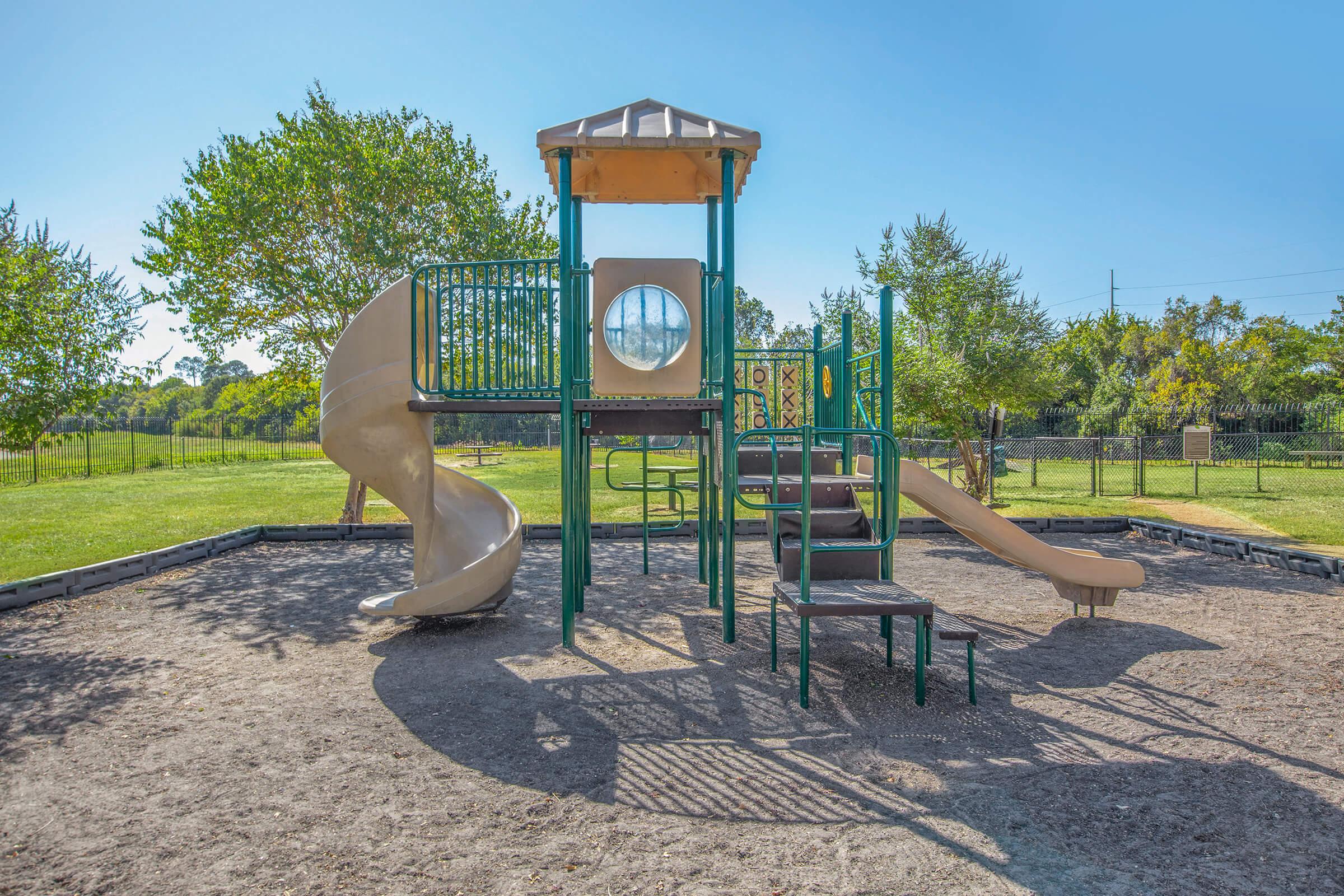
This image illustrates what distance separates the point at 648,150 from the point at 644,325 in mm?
1306

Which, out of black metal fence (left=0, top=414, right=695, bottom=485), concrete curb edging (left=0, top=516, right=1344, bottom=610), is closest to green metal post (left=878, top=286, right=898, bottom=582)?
concrete curb edging (left=0, top=516, right=1344, bottom=610)

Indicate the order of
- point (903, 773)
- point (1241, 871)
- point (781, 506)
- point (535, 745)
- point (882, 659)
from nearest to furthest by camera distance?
1. point (1241, 871)
2. point (903, 773)
3. point (535, 745)
4. point (781, 506)
5. point (882, 659)

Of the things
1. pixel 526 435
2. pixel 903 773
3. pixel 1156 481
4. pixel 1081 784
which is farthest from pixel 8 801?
pixel 526 435

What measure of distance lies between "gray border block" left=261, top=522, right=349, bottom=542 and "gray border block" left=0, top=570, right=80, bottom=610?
3.93 meters

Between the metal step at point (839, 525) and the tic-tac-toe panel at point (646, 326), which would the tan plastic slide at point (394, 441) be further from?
the metal step at point (839, 525)

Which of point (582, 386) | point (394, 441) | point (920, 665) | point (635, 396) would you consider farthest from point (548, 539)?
point (920, 665)

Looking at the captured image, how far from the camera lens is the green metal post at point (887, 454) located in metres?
5.57

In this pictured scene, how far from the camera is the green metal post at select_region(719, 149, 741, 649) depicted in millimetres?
5980

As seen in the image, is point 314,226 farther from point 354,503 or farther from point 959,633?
point 959,633

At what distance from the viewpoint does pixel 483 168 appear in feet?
42.9

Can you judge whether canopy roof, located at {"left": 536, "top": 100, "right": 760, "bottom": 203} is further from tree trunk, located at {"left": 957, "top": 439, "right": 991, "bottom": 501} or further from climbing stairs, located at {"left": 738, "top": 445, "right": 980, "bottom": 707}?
tree trunk, located at {"left": 957, "top": 439, "right": 991, "bottom": 501}

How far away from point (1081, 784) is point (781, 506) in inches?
86.9

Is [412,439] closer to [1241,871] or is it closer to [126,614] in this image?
[126,614]

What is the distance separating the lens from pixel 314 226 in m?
12.1
